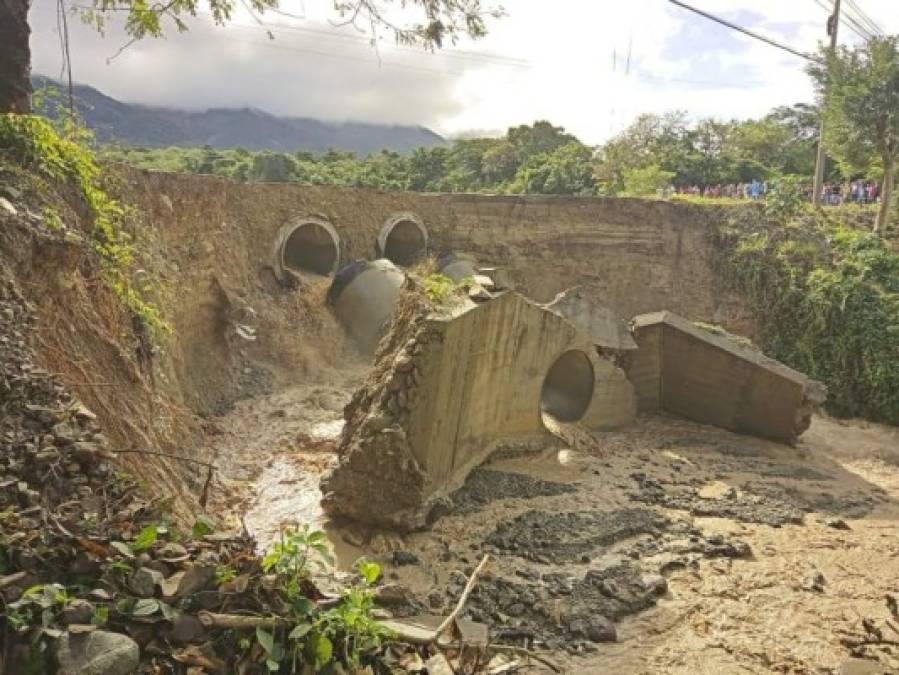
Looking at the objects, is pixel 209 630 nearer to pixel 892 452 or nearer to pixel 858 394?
pixel 892 452

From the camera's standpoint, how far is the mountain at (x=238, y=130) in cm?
7538

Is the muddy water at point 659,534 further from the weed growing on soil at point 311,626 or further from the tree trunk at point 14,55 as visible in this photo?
the tree trunk at point 14,55

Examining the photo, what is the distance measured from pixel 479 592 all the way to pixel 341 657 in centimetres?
434

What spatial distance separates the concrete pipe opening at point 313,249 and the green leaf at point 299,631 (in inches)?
641

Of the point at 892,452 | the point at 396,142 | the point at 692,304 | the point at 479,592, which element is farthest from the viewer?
the point at 396,142

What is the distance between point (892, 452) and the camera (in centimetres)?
1454

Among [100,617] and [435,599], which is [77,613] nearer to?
[100,617]

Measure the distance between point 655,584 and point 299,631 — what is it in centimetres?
566

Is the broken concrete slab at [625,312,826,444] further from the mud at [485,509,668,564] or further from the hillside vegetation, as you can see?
the hillside vegetation

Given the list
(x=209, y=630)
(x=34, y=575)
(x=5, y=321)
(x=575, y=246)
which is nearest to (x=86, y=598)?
(x=34, y=575)

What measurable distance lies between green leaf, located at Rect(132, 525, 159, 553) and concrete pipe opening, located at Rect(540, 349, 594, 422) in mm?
10464

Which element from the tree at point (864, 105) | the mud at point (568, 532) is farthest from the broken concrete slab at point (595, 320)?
the tree at point (864, 105)

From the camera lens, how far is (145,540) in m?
3.73

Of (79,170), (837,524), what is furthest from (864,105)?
(79,170)
